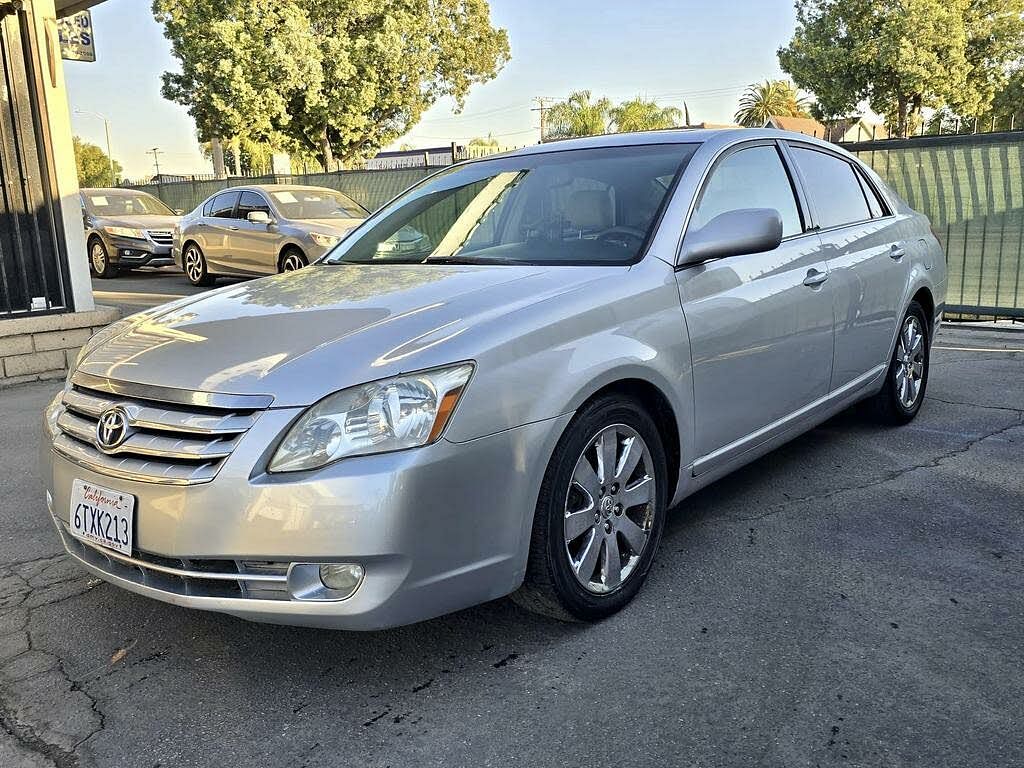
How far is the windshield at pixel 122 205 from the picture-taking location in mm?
16147

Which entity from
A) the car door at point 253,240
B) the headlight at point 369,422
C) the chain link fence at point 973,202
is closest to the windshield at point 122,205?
the car door at point 253,240

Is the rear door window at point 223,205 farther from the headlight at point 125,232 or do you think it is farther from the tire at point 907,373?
the tire at point 907,373

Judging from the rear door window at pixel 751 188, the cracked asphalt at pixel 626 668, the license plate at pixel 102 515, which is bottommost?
the cracked asphalt at pixel 626 668

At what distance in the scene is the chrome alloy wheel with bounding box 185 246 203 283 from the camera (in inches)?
560

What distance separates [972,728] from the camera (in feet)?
7.43

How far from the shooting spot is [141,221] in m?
15.9

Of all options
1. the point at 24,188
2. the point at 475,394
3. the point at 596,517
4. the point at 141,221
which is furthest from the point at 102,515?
the point at 141,221

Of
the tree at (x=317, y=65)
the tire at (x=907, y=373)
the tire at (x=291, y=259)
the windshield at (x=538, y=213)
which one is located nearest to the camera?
the windshield at (x=538, y=213)

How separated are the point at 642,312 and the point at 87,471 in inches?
69.2

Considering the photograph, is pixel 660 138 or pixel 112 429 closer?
pixel 112 429

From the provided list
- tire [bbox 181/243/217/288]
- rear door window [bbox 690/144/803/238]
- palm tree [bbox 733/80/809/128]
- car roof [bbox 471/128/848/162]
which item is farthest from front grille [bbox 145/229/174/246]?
palm tree [bbox 733/80/809/128]

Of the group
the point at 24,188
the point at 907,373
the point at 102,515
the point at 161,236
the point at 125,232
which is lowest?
the point at 907,373

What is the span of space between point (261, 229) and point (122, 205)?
5.38 metres

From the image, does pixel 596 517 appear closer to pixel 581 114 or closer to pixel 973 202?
pixel 973 202
